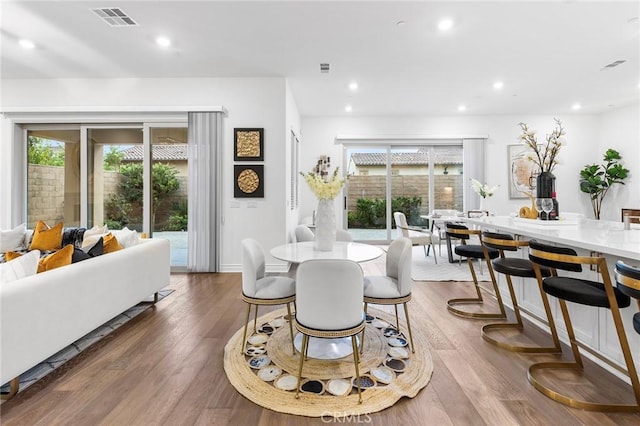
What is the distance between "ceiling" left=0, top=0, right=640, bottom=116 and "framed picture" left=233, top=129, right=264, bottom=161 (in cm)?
85

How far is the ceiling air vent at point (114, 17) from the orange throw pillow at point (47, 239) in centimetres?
229

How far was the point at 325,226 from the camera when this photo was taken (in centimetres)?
250

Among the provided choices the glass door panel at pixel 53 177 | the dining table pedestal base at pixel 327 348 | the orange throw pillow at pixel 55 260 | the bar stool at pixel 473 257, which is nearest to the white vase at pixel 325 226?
the dining table pedestal base at pixel 327 348

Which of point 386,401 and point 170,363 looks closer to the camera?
point 386,401

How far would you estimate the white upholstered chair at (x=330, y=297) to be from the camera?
5.63 feet

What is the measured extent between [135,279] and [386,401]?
2453 mm

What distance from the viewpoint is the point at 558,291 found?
1772 millimetres

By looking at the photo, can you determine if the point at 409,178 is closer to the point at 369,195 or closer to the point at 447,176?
the point at 447,176

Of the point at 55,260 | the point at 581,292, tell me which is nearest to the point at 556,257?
the point at 581,292

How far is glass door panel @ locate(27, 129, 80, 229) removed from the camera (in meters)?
4.92

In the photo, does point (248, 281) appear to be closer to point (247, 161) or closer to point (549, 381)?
point (549, 381)

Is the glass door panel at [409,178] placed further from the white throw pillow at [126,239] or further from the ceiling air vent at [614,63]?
the white throw pillow at [126,239]

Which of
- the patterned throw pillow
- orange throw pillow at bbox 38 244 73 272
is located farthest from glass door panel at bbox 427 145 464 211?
orange throw pillow at bbox 38 244 73 272

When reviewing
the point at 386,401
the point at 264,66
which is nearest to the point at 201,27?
the point at 264,66
